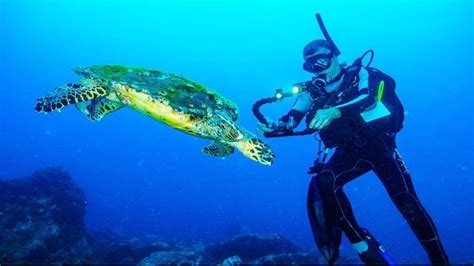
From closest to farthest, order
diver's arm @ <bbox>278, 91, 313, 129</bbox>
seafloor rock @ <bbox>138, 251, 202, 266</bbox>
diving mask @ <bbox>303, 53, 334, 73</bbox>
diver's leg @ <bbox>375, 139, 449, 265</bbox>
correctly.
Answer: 1. diver's leg @ <bbox>375, 139, 449, 265</bbox>
2. diver's arm @ <bbox>278, 91, 313, 129</bbox>
3. diving mask @ <bbox>303, 53, 334, 73</bbox>
4. seafloor rock @ <bbox>138, 251, 202, 266</bbox>

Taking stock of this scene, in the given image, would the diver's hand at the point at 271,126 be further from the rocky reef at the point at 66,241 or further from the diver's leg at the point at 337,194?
the rocky reef at the point at 66,241

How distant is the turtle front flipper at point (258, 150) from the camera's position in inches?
157

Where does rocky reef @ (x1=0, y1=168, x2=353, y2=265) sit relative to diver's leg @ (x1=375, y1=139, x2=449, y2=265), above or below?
above

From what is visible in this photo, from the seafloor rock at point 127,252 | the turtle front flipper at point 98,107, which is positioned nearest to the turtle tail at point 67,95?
the turtle front flipper at point 98,107

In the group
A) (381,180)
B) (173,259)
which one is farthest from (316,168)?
(173,259)

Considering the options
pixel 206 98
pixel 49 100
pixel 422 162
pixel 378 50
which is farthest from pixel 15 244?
pixel 378 50

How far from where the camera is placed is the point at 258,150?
407 centimetres

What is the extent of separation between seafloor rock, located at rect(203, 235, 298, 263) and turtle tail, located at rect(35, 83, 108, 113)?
7.89 m

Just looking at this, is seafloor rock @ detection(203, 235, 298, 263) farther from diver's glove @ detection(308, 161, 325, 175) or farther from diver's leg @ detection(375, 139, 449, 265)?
diver's leg @ detection(375, 139, 449, 265)

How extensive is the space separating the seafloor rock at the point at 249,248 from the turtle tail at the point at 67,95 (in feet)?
25.9

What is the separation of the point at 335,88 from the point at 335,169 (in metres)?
1.28

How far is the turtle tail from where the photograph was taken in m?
4.26

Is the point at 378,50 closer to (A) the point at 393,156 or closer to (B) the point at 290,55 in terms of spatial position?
(B) the point at 290,55

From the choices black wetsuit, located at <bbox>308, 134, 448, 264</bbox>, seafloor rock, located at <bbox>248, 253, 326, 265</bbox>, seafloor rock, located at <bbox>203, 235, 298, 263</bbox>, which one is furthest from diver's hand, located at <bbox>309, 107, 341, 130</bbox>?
seafloor rock, located at <bbox>203, 235, 298, 263</bbox>
